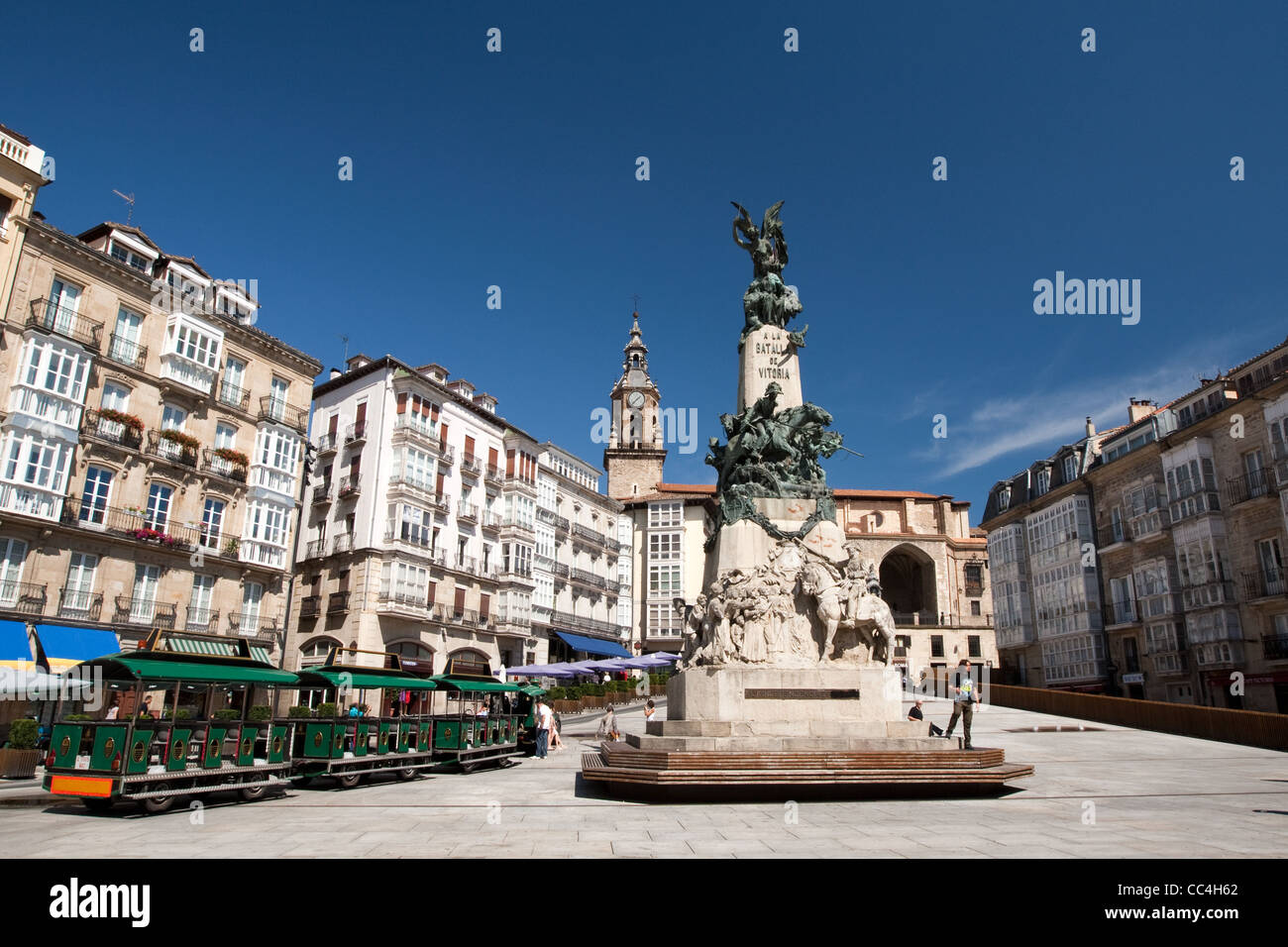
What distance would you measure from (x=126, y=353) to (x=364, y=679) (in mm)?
21703

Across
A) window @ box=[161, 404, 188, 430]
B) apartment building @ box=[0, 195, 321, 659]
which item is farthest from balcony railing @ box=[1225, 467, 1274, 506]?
window @ box=[161, 404, 188, 430]

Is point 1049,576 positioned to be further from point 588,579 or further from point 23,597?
point 23,597

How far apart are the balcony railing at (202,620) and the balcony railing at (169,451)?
6.05 meters

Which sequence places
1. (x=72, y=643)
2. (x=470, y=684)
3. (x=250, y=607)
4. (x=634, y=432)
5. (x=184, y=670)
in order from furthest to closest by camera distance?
(x=634, y=432) < (x=250, y=607) < (x=72, y=643) < (x=470, y=684) < (x=184, y=670)

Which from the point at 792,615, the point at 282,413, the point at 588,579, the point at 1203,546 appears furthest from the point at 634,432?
the point at 792,615

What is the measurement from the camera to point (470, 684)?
2055 cm

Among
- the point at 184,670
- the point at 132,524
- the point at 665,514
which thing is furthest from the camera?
the point at 665,514

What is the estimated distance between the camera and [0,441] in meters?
26.3

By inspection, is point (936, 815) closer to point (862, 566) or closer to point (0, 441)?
point (862, 566)

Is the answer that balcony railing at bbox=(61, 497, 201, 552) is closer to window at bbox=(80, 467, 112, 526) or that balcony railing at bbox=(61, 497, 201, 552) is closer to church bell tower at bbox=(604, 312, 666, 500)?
window at bbox=(80, 467, 112, 526)

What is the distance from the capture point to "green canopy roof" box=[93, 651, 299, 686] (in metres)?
12.8
